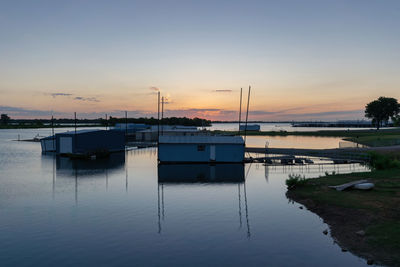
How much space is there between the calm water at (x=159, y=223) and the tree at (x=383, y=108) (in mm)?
138402

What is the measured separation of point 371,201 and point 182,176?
74.3 feet

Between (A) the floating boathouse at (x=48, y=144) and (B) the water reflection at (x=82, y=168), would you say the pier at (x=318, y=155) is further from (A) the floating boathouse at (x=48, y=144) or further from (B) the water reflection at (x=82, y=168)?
(A) the floating boathouse at (x=48, y=144)

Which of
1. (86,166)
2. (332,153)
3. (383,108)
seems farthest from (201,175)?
(383,108)

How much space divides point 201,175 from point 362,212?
22.4 meters

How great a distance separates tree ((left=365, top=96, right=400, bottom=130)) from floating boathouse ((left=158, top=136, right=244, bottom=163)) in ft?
425

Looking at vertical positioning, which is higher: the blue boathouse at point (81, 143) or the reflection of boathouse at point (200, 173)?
the blue boathouse at point (81, 143)

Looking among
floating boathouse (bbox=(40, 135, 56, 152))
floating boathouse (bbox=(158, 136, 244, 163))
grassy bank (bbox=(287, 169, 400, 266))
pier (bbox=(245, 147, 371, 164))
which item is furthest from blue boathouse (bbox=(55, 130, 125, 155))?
grassy bank (bbox=(287, 169, 400, 266))

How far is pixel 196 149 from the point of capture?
1950 inches

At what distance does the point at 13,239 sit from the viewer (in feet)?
59.0

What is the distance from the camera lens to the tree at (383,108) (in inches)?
5827

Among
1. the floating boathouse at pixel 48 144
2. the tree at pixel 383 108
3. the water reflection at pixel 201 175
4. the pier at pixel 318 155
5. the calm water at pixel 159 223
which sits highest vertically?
the tree at pixel 383 108

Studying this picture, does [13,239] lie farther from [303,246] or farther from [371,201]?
[371,201]

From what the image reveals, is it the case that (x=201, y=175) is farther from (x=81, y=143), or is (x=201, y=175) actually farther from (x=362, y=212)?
(x=81, y=143)

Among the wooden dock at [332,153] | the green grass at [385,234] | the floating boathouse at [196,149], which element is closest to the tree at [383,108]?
the wooden dock at [332,153]
